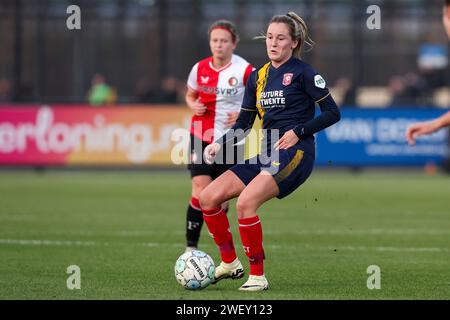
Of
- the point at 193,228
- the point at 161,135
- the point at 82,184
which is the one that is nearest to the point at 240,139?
the point at 193,228

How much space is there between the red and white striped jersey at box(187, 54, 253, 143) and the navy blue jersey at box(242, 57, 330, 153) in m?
1.70

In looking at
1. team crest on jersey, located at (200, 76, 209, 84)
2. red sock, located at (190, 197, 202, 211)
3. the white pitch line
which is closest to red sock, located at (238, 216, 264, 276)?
red sock, located at (190, 197, 202, 211)

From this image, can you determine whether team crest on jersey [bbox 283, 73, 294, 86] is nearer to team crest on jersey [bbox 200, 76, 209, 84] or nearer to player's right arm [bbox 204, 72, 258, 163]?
player's right arm [bbox 204, 72, 258, 163]

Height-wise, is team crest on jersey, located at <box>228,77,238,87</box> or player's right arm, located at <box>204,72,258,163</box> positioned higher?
team crest on jersey, located at <box>228,77,238,87</box>

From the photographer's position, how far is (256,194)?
834 cm

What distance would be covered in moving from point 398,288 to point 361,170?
16.4m

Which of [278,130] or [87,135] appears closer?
[278,130]

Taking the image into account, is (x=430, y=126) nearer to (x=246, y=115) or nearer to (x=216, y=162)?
(x=246, y=115)

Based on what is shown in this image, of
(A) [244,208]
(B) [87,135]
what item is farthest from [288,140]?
(B) [87,135]

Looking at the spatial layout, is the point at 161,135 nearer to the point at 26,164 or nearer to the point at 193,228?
the point at 26,164

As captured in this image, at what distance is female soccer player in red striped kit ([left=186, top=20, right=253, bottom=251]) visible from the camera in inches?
408

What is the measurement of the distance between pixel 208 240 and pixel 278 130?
4.08m

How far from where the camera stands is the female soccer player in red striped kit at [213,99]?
34.0 feet

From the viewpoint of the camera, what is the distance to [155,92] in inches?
1007
